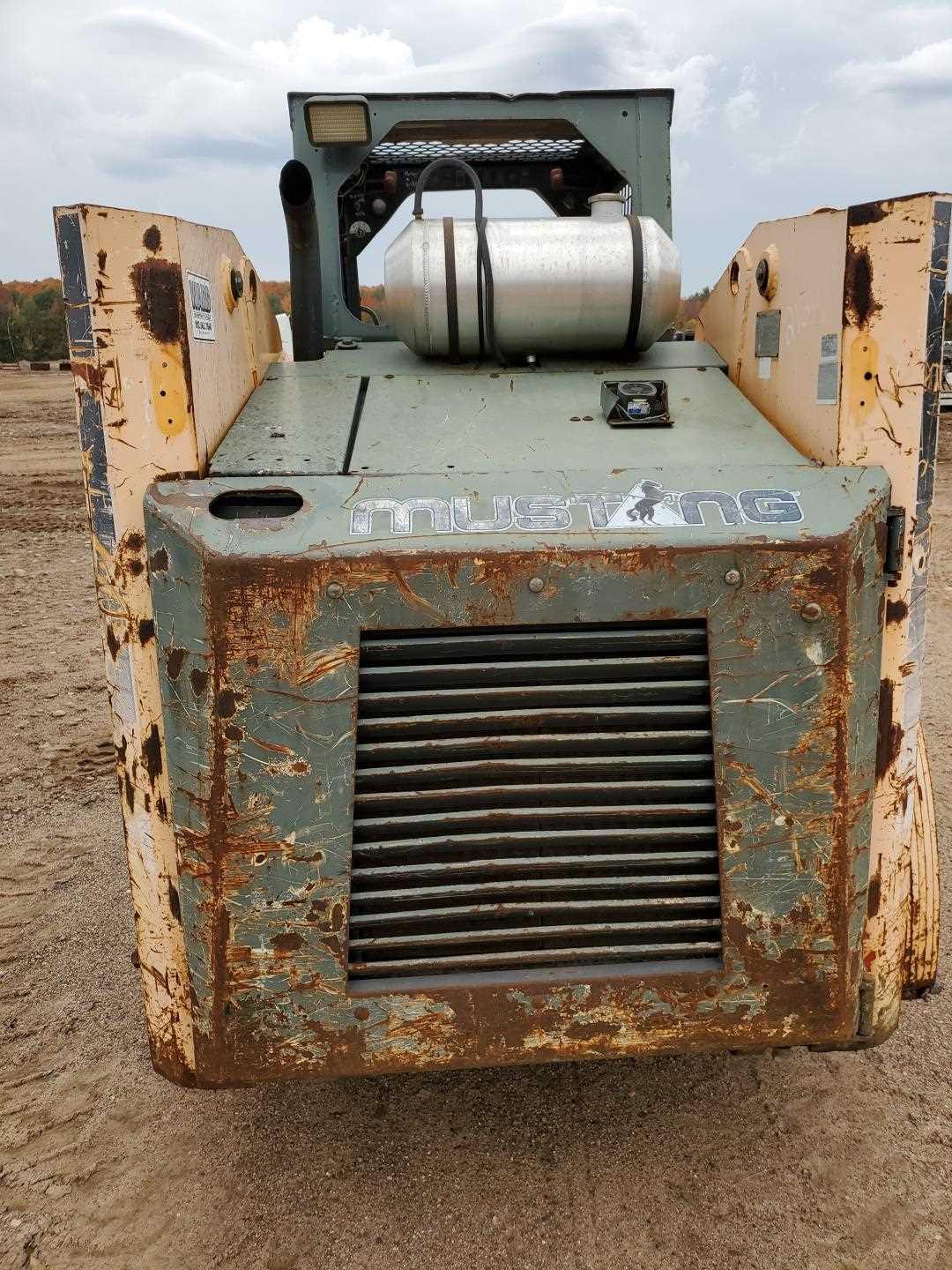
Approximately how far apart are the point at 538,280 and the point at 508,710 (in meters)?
1.01

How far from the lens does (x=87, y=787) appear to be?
4.04m

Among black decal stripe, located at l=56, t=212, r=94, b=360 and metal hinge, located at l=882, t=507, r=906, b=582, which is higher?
black decal stripe, located at l=56, t=212, r=94, b=360

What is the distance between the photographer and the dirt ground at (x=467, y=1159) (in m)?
1.97

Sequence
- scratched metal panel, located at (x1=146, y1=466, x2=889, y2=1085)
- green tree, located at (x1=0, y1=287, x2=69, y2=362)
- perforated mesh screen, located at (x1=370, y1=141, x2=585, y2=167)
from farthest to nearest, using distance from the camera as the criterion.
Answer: green tree, located at (x1=0, y1=287, x2=69, y2=362), perforated mesh screen, located at (x1=370, y1=141, x2=585, y2=167), scratched metal panel, located at (x1=146, y1=466, x2=889, y2=1085)

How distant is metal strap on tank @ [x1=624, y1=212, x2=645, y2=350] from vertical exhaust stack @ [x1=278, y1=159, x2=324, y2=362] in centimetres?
71

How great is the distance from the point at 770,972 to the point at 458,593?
0.81m

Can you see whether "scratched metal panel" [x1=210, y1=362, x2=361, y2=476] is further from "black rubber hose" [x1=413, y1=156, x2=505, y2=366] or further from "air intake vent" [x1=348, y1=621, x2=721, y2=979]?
"air intake vent" [x1=348, y1=621, x2=721, y2=979]

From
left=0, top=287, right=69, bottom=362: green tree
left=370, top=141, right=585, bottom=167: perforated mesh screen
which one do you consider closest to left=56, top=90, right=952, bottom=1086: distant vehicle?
left=370, top=141, right=585, bottom=167: perforated mesh screen

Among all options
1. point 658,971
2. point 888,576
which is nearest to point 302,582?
point 658,971

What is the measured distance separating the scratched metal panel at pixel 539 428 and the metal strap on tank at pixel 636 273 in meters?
0.14

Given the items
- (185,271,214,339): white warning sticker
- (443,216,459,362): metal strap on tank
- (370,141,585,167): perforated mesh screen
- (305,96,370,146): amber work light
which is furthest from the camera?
(370,141,585,167): perforated mesh screen

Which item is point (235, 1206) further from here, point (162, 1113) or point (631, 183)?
point (631, 183)

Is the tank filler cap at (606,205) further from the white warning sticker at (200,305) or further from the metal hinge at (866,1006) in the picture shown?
the metal hinge at (866,1006)

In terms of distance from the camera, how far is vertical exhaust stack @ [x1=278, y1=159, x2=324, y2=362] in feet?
7.55
